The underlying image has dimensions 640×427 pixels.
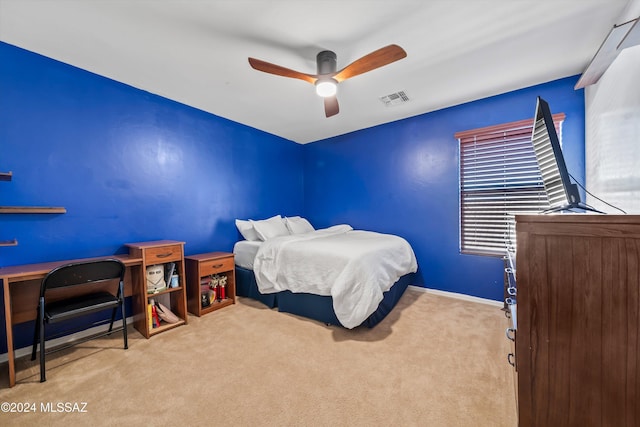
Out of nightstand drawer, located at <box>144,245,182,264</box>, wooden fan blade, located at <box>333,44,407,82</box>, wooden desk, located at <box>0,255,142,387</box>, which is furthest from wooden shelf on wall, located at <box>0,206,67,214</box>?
wooden fan blade, located at <box>333,44,407,82</box>

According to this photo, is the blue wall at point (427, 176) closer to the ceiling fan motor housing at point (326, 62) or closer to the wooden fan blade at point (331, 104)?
the wooden fan blade at point (331, 104)

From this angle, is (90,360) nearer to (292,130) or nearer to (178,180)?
(178,180)

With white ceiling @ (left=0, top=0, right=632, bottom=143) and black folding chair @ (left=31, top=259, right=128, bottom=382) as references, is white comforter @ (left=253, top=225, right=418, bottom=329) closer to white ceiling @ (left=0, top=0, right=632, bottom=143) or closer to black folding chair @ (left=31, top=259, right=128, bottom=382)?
black folding chair @ (left=31, top=259, right=128, bottom=382)

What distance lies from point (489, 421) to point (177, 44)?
3286 mm

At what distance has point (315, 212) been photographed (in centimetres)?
473

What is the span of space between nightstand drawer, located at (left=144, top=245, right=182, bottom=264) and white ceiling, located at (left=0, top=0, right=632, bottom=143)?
1699 millimetres

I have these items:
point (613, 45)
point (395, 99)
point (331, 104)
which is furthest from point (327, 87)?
point (613, 45)

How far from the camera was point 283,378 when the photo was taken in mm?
1673

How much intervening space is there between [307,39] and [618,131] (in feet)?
7.52

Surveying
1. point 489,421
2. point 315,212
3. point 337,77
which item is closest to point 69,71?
point 337,77

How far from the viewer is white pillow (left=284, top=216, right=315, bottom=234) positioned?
13.2 feet

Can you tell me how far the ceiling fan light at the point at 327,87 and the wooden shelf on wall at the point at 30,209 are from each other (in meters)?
2.48

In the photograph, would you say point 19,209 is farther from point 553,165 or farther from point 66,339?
point 553,165

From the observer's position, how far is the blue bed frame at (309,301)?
2.41 metres
